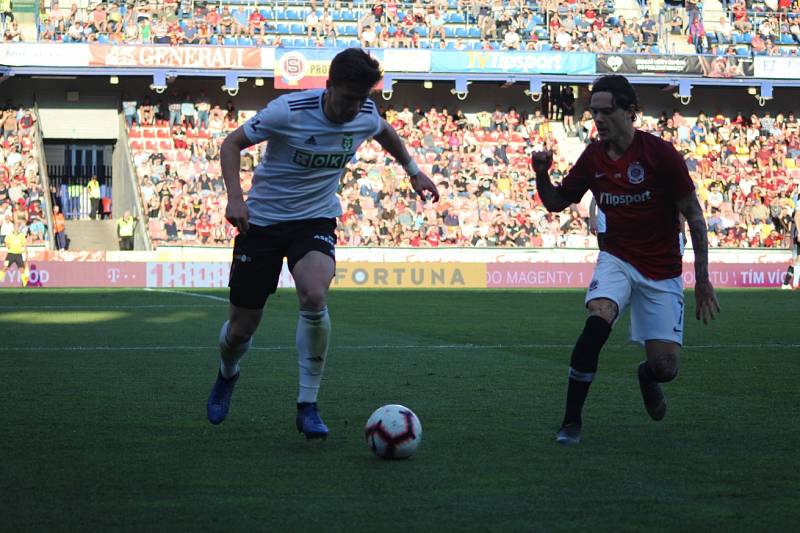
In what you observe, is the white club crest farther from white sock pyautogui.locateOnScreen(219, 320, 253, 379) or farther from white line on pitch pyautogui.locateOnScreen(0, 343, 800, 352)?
white line on pitch pyautogui.locateOnScreen(0, 343, 800, 352)

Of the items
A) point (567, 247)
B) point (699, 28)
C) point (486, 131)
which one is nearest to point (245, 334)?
point (567, 247)

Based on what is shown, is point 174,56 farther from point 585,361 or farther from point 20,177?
point 585,361

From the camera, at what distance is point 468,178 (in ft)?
116

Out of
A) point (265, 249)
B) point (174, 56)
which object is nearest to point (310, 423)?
point (265, 249)

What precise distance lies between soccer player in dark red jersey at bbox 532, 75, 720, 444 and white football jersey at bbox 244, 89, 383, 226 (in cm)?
105

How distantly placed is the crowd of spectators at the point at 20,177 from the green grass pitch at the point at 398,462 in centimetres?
1783

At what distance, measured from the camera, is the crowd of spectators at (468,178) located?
3306 centimetres

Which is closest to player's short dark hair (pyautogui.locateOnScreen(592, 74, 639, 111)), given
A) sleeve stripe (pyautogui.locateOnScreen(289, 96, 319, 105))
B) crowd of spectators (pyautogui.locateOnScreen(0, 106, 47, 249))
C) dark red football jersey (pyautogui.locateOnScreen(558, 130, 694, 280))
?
dark red football jersey (pyautogui.locateOnScreen(558, 130, 694, 280))

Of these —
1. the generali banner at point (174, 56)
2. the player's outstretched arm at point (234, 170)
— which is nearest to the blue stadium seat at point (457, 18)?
the generali banner at point (174, 56)

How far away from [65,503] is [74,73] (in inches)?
1201

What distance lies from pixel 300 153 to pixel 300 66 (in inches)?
1088

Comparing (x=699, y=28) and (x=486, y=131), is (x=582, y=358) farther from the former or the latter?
(x=699, y=28)

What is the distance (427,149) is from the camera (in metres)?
35.9

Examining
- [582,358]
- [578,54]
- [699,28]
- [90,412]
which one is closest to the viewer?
[582,358]
